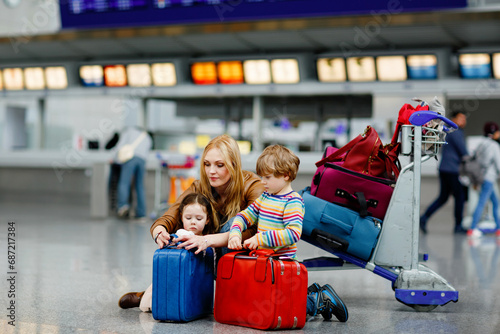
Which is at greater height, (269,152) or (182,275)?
(269,152)

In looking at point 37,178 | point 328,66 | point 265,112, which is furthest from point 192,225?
point 37,178

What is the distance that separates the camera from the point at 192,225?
342cm

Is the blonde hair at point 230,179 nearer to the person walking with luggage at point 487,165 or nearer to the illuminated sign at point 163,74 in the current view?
the person walking with luggage at point 487,165

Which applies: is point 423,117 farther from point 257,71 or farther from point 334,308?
point 257,71

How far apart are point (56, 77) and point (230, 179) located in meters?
10.3

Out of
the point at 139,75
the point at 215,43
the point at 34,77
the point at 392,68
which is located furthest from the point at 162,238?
the point at 34,77

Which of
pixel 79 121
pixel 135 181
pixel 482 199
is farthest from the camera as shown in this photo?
pixel 79 121

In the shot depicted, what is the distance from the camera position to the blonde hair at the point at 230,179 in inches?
135

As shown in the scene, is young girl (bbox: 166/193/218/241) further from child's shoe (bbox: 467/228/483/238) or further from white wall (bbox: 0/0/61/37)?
white wall (bbox: 0/0/61/37)

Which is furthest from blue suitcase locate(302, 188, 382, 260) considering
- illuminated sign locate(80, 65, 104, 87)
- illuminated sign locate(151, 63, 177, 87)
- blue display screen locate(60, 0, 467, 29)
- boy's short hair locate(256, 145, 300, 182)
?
illuminated sign locate(80, 65, 104, 87)

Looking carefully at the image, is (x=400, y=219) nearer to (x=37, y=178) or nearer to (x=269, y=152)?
(x=269, y=152)

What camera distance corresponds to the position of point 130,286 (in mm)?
4223

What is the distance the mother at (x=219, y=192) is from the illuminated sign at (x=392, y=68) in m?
7.10

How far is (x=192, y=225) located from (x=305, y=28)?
675cm
